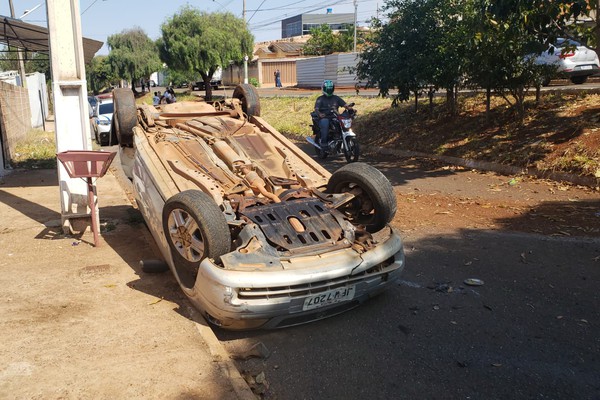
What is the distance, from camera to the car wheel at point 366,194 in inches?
206

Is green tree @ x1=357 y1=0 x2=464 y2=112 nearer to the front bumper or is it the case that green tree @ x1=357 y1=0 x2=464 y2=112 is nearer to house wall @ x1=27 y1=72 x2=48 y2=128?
the front bumper

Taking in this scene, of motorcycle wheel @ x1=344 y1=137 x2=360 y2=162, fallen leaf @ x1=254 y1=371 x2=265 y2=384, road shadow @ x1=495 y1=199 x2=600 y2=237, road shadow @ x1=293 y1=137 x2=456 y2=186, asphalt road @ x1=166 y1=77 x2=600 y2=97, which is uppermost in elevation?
asphalt road @ x1=166 y1=77 x2=600 y2=97

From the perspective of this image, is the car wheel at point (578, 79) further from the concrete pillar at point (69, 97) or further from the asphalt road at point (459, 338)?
the concrete pillar at point (69, 97)

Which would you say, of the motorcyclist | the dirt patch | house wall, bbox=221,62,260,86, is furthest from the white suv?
house wall, bbox=221,62,260,86

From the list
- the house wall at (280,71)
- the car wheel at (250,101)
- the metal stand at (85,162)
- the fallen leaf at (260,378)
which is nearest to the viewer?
the fallen leaf at (260,378)

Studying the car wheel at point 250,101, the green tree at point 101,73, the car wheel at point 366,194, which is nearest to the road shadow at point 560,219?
the car wheel at point 366,194

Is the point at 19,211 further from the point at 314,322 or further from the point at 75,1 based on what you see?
the point at 314,322

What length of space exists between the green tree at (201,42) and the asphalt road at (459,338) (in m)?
32.5

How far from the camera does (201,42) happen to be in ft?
122

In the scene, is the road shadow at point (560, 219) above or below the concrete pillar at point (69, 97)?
below

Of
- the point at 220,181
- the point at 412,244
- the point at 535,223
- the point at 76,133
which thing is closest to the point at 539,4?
the point at 535,223

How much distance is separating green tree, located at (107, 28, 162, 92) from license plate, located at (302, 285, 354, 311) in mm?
54606

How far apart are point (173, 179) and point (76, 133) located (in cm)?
287

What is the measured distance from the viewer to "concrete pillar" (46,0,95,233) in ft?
24.3
